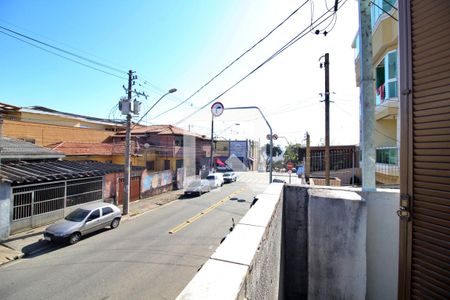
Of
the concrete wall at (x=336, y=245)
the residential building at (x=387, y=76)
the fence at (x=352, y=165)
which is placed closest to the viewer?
the concrete wall at (x=336, y=245)

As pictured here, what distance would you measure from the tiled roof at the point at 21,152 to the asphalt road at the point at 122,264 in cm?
669

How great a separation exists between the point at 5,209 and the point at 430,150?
14.9 metres

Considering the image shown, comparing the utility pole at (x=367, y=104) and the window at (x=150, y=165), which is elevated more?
the utility pole at (x=367, y=104)

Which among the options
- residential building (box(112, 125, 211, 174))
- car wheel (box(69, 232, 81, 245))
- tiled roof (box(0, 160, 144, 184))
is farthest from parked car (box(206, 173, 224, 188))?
car wheel (box(69, 232, 81, 245))

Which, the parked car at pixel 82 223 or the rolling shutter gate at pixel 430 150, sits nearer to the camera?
the rolling shutter gate at pixel 430 150

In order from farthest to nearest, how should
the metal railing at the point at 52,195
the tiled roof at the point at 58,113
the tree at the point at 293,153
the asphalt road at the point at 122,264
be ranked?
the tree at the point at 293,153 < the tiled roof at the point at 58,113 < the metal railing at the point at 52,195 < the asphalt road at the point at 122,264

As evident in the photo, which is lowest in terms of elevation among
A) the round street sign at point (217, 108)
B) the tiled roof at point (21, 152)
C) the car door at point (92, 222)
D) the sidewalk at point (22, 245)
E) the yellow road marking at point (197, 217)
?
the sidewalk at point (22, 245)

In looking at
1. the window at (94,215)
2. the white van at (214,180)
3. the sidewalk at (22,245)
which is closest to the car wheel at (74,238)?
the window at (94,215)

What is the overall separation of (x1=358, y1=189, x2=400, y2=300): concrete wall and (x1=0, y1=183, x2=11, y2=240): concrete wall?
14.0 m

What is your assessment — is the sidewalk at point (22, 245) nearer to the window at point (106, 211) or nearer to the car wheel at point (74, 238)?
the car wheel at point (74, 238)

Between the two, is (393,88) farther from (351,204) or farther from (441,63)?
(441,63)

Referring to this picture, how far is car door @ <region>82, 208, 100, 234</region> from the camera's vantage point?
1106 centimetres

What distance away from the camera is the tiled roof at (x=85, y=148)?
20.1 meters

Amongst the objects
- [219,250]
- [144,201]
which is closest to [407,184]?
[219,250]
